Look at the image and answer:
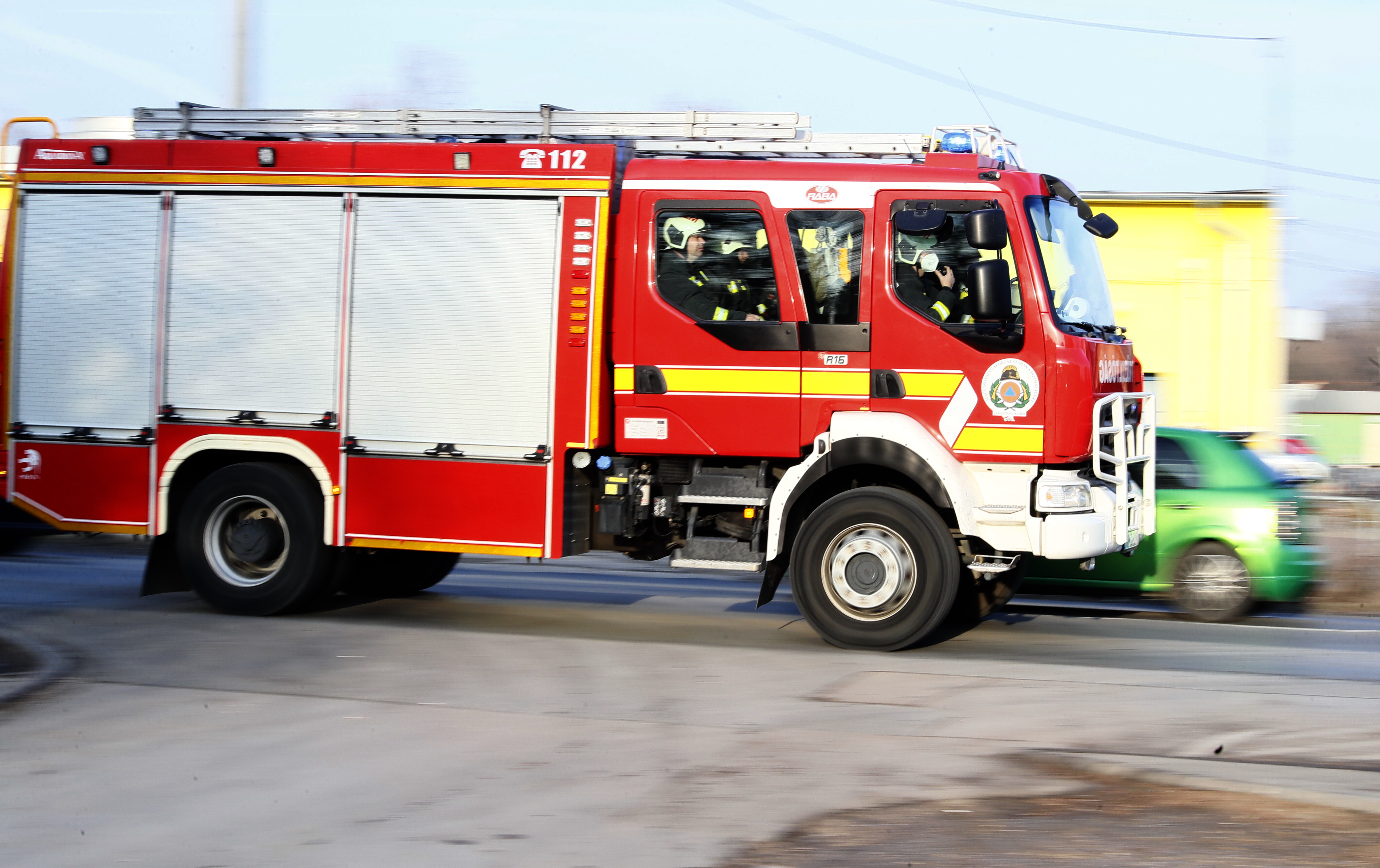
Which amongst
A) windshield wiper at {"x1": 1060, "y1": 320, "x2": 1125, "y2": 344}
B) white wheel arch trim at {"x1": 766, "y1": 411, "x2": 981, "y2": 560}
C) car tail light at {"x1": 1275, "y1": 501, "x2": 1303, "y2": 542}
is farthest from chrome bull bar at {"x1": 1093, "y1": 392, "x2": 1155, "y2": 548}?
car tail light at {"x1": 1275, "y1": 501, "x2": 1303, "y2": 542}

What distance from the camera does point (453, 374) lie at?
356 inches

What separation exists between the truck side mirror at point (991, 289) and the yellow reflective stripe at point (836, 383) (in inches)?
32.0

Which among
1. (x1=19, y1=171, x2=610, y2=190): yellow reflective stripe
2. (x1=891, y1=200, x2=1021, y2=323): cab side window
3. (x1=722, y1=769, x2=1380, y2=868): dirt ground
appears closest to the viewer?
(x1=722, y1=769, x2=1380, y2=868): dirt ground

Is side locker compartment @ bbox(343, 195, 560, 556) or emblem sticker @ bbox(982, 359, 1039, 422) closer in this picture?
emblem sticker @ bbox(982, 359, 1039, 422)

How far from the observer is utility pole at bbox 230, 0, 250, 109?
623 inches

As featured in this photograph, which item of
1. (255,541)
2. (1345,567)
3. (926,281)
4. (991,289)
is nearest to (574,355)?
(926,281)

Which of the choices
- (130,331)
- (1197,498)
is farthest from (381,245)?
(1197,498)

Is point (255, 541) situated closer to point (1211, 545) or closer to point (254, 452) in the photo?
point (254, 452)

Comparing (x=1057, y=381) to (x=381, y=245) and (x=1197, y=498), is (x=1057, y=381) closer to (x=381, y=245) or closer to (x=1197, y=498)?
(x=1197, y=498)

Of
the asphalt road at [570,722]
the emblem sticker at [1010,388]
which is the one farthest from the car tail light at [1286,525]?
the emblem sticker at [1010,388]

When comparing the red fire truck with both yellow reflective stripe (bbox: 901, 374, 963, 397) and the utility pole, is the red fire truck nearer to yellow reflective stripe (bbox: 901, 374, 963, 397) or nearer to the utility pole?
→ yellow reflective stripe (bbox: 901, 374, 963, 397)

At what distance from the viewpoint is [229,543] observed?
379 inches

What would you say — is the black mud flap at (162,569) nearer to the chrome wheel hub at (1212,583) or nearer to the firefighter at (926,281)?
the firefighter at (926,281)

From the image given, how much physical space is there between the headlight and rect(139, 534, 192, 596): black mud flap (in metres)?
6.00
